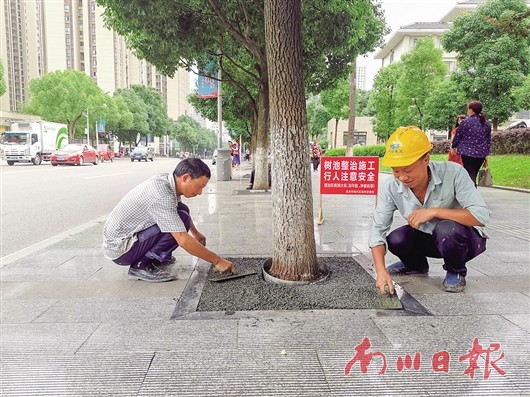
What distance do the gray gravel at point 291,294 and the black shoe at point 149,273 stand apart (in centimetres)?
41

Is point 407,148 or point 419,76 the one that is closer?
point 407,148

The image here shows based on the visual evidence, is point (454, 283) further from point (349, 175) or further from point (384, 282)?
point (349, 175)

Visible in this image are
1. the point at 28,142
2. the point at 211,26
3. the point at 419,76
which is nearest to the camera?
the point at 211,26

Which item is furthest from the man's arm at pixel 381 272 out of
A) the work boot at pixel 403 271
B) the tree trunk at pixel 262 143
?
the tree trunk at pixel 262 143

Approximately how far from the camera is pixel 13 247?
538cm

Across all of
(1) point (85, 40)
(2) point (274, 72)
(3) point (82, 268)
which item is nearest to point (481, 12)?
(2) point (274, 72)

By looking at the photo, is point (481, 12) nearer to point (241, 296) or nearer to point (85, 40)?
point (241, 296)

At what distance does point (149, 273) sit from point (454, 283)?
2666 mm

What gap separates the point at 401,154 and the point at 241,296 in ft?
5.25

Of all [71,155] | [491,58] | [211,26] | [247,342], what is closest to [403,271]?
[247,342]

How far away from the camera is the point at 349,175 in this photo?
20.7 ft

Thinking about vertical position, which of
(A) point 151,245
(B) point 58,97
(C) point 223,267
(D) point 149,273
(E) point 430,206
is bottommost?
(D) point 149,273

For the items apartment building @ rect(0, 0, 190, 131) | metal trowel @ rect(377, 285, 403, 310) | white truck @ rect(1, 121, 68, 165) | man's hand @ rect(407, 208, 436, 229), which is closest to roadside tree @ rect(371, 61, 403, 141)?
white truck @ rect(1, 121, 68, 165)

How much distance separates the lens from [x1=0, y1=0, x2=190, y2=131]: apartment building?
255 feet
